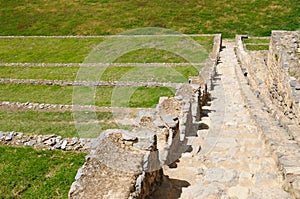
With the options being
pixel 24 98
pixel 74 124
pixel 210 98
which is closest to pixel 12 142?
Answer: pixel 74 124

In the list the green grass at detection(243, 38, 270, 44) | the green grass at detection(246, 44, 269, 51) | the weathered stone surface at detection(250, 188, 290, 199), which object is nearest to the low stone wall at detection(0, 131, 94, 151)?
the weathered stone surface at detection(250, 188, 290, 199)

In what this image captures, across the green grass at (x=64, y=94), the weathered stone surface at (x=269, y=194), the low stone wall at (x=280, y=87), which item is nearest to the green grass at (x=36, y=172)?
the weathered stone surface at (x=269, y=194)

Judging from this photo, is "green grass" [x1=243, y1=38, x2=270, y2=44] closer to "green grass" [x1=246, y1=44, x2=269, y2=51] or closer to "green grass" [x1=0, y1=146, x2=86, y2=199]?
"green grass" [x1=246, y1=44, x2=269, y2=51]

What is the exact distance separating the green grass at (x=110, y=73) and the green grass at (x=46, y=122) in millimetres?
7032

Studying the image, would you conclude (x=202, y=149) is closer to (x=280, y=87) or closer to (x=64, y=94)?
(x=280, y=87)

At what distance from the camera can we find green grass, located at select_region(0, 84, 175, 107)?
1944cm

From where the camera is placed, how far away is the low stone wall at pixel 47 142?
506 inches

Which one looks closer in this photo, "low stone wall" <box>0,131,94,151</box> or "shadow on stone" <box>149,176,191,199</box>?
"shadow on stone" <box>149,176,191,199</box>

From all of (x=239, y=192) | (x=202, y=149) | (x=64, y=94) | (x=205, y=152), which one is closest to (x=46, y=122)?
(x=64, y=94)

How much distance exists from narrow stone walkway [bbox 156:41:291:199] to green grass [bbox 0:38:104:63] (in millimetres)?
21246

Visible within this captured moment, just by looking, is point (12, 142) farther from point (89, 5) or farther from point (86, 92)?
point (89, 5)

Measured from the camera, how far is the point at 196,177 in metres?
7.62

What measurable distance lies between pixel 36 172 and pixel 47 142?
2.04 m

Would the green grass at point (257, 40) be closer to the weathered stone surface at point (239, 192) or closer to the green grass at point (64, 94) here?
the green grass at point (64, 94)
